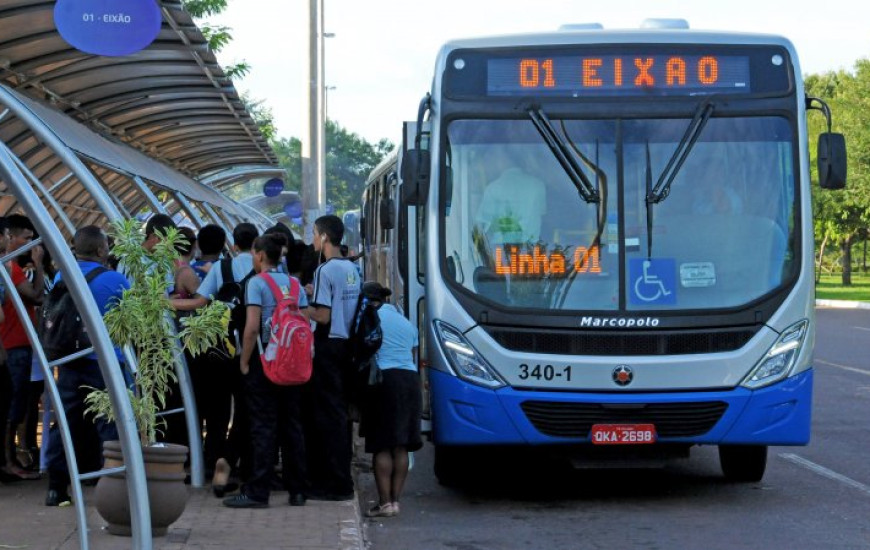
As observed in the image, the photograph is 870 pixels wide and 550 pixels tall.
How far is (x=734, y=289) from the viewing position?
35.4 feet

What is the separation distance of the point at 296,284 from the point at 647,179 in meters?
2.48

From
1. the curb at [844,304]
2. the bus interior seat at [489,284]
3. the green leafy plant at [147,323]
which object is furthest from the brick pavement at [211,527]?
the curb at [844,304]

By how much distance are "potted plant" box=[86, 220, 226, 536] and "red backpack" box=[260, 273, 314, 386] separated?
960 mm

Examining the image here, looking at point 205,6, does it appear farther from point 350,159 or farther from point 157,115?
point 350,159

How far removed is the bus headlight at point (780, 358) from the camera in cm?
1072

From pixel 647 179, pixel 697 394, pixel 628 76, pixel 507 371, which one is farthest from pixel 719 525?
pixel 628 76

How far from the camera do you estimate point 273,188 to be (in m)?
36.5

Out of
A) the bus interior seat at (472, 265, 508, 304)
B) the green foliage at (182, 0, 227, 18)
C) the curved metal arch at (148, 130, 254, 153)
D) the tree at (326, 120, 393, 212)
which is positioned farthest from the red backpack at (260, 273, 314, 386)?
the tree at (326, 120, 393, 212)

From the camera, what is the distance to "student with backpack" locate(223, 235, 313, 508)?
9.84 metres

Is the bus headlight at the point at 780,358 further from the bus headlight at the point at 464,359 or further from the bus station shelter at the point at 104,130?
the bus station shelter at the point at 104,130

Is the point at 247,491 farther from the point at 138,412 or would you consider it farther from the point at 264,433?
the point at 138,412

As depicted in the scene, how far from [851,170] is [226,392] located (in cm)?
5593

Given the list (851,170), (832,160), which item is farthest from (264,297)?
(851,170)

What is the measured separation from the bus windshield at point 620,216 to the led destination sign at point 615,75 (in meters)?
0.22
